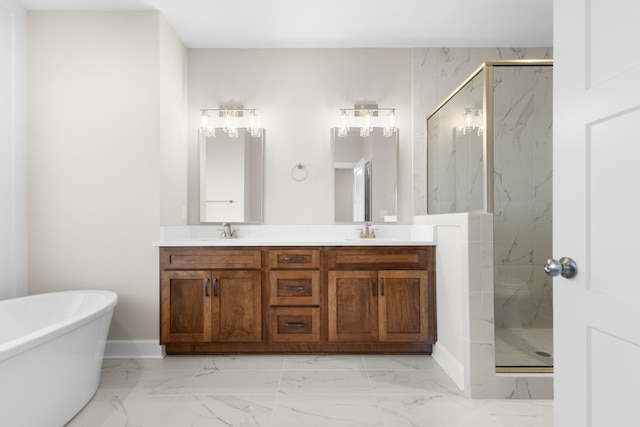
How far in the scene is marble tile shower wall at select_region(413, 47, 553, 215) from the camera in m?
3.26

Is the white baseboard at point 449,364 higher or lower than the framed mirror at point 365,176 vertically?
lower

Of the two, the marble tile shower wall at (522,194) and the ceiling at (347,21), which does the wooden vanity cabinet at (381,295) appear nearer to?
the marble tile shower wall at (522,194)

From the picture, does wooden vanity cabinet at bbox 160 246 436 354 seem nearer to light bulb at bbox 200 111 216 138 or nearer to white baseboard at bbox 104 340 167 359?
white baseboard at bbox 104 340 167 359

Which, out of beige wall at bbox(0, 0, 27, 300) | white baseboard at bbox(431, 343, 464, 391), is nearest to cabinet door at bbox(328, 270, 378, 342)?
white baseboard at bbox(431, 343, 464, 391)

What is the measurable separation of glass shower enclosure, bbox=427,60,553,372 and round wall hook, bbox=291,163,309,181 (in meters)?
1.28

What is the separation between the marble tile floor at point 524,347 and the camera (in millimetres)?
2156

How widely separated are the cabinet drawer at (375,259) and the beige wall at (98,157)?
1.38 m

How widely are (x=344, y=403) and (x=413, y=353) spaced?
920mm
